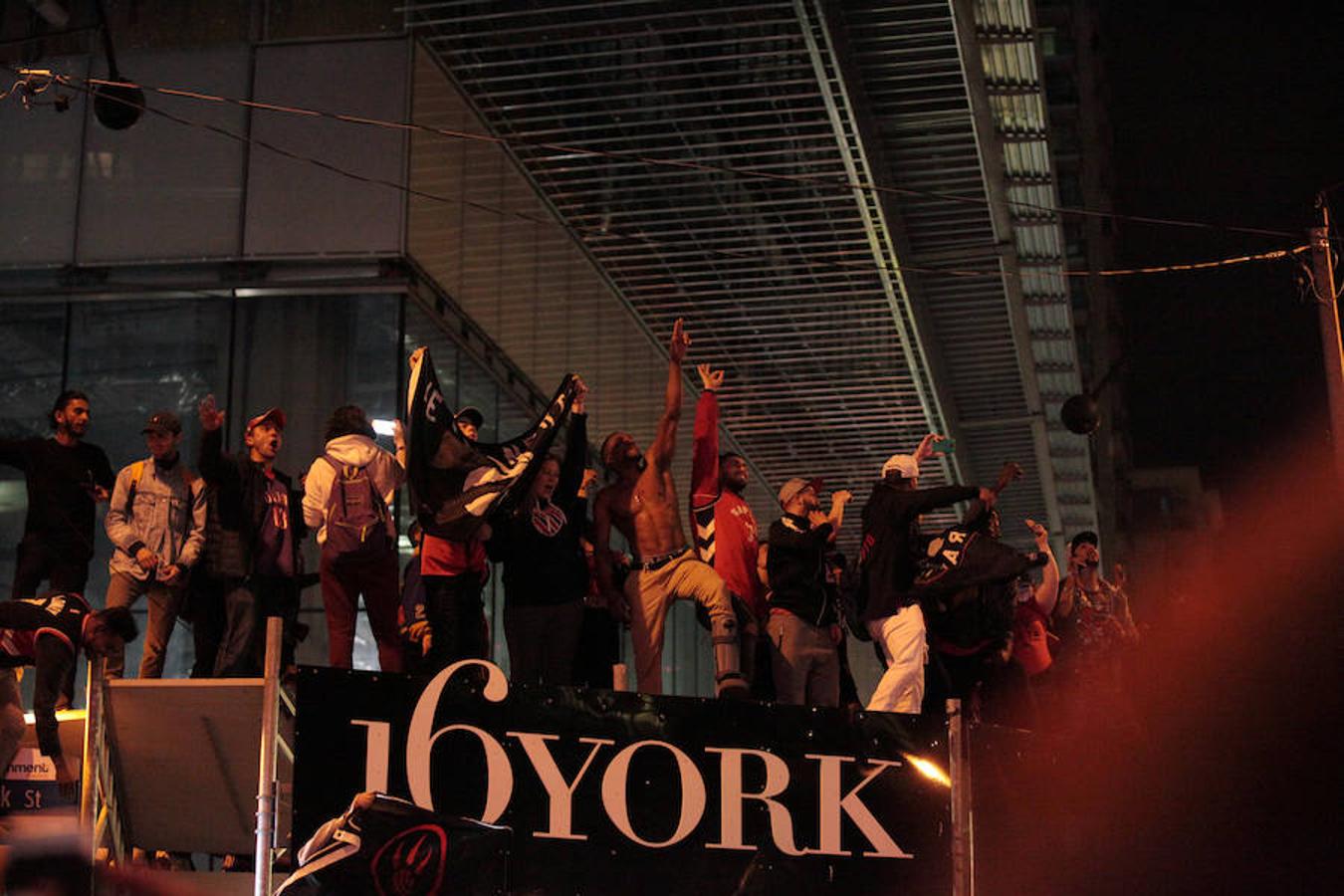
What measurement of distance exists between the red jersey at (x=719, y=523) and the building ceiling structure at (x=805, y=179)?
11.9 feet

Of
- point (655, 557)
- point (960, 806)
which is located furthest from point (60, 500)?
point (960, 806)

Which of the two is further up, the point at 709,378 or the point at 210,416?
the point at 709,378

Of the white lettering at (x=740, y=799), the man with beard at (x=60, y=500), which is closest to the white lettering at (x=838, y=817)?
the white lettering at (x=740, y=799)

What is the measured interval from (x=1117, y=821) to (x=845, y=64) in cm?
709

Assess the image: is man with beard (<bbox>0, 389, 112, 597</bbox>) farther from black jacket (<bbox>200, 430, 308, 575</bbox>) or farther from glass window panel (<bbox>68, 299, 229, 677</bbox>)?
glass window panel (<bbox>68, 299, 229, 677</bbox>)

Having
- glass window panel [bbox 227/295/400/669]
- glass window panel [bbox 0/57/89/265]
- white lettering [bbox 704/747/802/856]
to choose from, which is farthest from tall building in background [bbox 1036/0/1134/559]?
white lettering [bbox 704/747/802/856]

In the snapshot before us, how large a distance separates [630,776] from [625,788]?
78 millimetres

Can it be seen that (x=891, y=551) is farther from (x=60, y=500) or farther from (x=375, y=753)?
(x=60, y=500)

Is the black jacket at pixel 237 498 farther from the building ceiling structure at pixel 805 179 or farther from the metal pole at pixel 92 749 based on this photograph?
the building ceiling structure at pixel 805 179

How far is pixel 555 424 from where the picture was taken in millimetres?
12289

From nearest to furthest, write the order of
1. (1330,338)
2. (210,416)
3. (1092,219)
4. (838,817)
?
(838,817) < (210,416) < (1330,338) < (1092,219)

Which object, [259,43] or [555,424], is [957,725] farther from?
[259,43]

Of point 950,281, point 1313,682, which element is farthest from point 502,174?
point 1313,682

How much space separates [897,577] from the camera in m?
11.9
